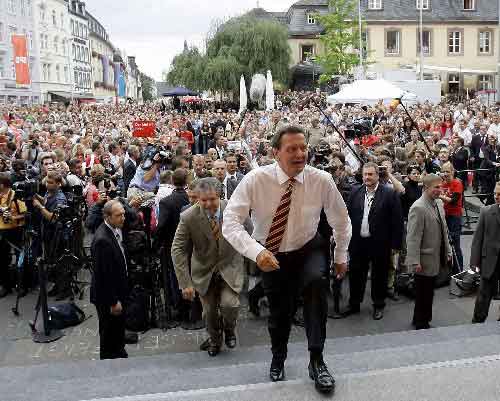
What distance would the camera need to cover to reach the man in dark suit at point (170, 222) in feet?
21.0

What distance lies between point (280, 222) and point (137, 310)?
10.7 ft

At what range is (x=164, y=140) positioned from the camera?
551 inches

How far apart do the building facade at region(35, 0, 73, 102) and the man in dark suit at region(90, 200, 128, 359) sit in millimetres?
59402

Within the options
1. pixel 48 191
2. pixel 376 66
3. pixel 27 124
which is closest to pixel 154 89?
pixel 376 66

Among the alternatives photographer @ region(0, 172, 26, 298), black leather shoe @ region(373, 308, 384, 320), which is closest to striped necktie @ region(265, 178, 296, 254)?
black leather shoe @ region(373, 308, 384, 320)

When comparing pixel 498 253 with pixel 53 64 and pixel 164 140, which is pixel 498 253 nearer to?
pixel 164 140

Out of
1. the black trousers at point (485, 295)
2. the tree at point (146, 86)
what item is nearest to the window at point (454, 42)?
the black trousers at point (485, 295)

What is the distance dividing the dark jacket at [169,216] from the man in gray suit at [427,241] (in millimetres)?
2488

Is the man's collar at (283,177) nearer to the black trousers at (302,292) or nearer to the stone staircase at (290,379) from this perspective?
the black trousers at (302,292)

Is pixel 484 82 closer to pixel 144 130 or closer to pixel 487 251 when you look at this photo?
pixel 144 130

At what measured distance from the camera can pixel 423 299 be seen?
251 inches

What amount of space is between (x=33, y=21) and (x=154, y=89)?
378ft

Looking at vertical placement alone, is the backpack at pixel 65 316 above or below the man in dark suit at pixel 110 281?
below

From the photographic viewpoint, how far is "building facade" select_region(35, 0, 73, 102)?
61.5m
